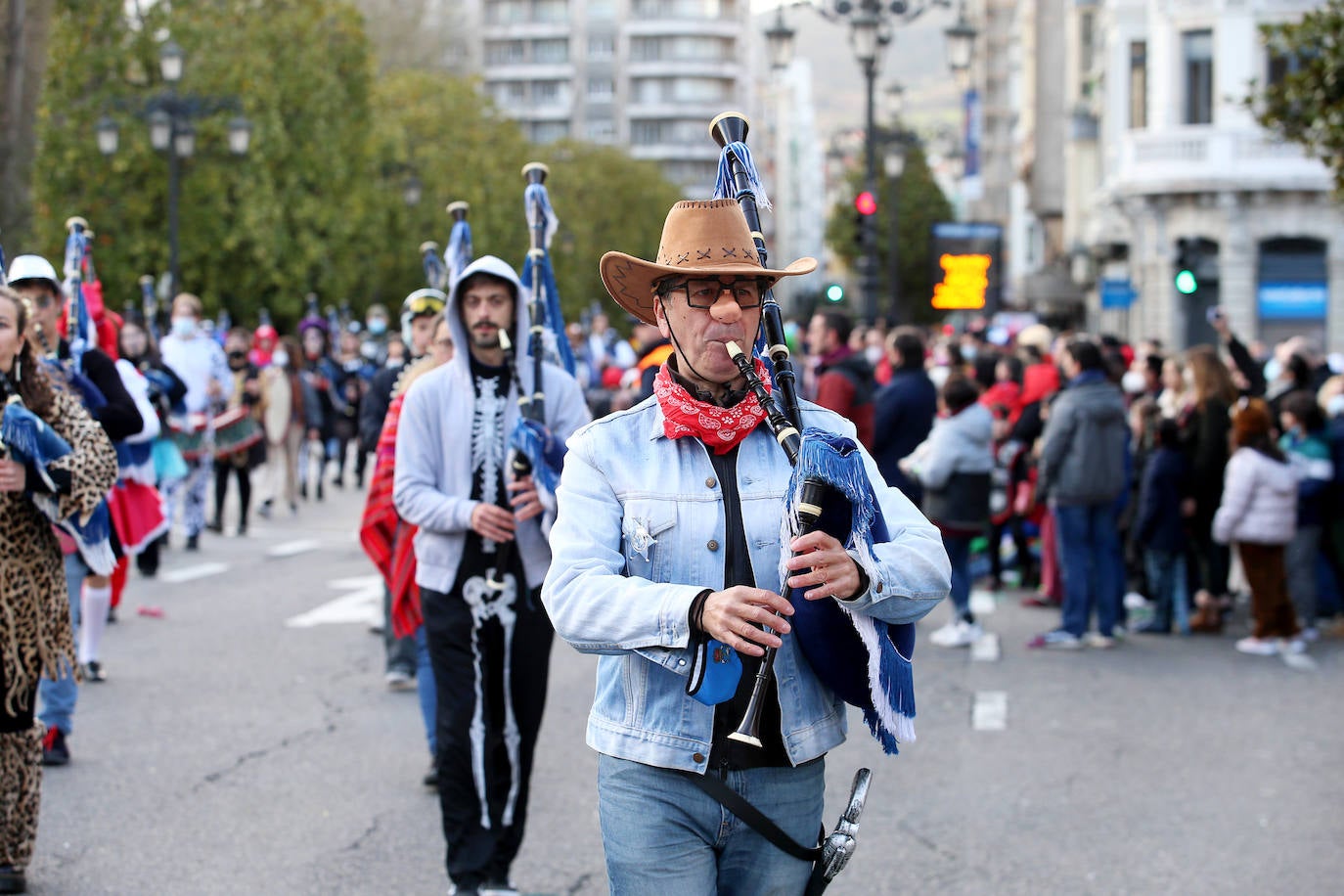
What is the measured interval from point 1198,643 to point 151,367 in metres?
7.90

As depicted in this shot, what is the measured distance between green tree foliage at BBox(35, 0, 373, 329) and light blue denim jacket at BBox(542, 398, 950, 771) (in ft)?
94.0

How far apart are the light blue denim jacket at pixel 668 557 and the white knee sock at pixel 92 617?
604 centimetres

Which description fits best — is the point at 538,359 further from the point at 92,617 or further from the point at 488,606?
the point at 92,617

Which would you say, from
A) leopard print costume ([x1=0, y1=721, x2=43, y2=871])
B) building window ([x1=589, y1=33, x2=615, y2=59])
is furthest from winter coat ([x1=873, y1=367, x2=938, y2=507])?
building window ([x1=589, y1=33, x2=615, y2=59])

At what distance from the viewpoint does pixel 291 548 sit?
618 inches

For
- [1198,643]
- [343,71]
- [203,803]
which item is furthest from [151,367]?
[343,71]

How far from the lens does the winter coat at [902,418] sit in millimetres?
11250

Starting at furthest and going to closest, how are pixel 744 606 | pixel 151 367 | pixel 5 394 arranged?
1. pixel 151 367
2. pixel 5 394
3. pixel 744 606

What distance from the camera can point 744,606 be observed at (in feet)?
10.0

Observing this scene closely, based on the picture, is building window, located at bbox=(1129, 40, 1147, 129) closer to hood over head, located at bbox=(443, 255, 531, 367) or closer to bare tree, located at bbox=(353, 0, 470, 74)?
bare tree, located at bbox=(353, 0, 470, 74)

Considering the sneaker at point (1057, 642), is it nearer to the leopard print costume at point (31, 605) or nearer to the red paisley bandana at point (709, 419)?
the leopard print costume at point (31, 605)

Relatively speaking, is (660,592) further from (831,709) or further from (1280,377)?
(1280,377)

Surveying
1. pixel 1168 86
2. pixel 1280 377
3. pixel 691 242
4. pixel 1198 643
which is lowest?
pixel 1198 643

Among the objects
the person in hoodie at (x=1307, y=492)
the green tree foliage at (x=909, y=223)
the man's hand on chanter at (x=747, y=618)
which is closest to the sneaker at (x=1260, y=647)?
the person in hoodie at (x=1307, y=492)
